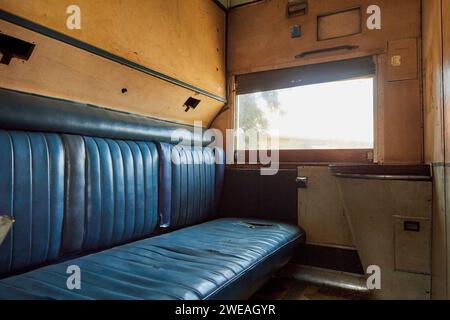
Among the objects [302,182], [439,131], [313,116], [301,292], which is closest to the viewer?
[439,131]

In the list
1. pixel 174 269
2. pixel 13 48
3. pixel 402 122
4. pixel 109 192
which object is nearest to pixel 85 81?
pixel 13 48

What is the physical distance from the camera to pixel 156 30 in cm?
214

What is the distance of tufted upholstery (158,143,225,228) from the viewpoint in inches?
82.3

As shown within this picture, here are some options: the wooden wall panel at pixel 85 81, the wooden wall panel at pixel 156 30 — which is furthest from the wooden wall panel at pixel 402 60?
the wooden wall panel at pixel 85 81

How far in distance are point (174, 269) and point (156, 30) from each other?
5.43 feet

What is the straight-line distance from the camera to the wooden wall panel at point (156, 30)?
1491 mm

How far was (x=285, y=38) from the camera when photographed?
2.75 meters

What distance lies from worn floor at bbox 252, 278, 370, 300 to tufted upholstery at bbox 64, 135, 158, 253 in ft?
3.02

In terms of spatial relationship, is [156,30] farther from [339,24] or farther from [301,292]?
[301,292]

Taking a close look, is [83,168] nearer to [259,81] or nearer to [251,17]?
[259,81]

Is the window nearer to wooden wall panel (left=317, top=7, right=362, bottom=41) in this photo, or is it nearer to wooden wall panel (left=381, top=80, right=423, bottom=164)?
wooden wall panel (left=381, top=80, right=423, bottom=164)

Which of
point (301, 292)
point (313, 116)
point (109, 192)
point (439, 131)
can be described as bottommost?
point (301, 292)

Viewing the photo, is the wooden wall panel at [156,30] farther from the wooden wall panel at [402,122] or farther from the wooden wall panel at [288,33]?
the wooden wall panel at [402,122]
